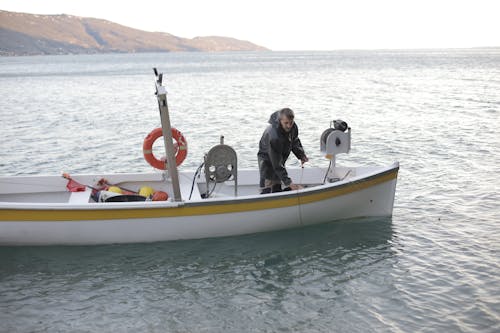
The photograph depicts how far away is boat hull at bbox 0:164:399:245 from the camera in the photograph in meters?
7.87

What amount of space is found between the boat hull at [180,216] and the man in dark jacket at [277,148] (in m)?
0.32

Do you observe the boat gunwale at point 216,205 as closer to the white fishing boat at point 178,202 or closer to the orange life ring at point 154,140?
the white fishing boat at point 178,202

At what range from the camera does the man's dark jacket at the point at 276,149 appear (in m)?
7.87

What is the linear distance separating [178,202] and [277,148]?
166cm

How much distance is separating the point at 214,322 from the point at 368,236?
353 cm

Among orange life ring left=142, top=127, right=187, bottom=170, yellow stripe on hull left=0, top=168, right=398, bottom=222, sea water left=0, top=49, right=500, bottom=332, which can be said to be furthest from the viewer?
orange life ring left=142, top=127, right=187, bottom=170

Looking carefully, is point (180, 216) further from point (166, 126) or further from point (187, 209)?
point (166, 126)

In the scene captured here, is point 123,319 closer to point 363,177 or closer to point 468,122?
point 363,177

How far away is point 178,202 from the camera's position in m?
7.97

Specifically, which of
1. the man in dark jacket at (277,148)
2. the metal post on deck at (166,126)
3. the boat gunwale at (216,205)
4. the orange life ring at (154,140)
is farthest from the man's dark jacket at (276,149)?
the orange life ring at (154,140)

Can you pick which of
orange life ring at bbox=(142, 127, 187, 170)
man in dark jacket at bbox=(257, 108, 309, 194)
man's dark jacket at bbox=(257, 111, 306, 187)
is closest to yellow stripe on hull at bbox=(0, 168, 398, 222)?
man in dark jacket at bbox=(257, 108, 309, 194)

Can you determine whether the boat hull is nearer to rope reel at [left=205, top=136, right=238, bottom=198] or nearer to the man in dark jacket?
the man in dark jacket

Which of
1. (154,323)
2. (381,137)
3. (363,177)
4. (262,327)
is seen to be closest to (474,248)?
(363,177)

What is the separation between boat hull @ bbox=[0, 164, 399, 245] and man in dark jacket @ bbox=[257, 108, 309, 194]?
0.32 meters
